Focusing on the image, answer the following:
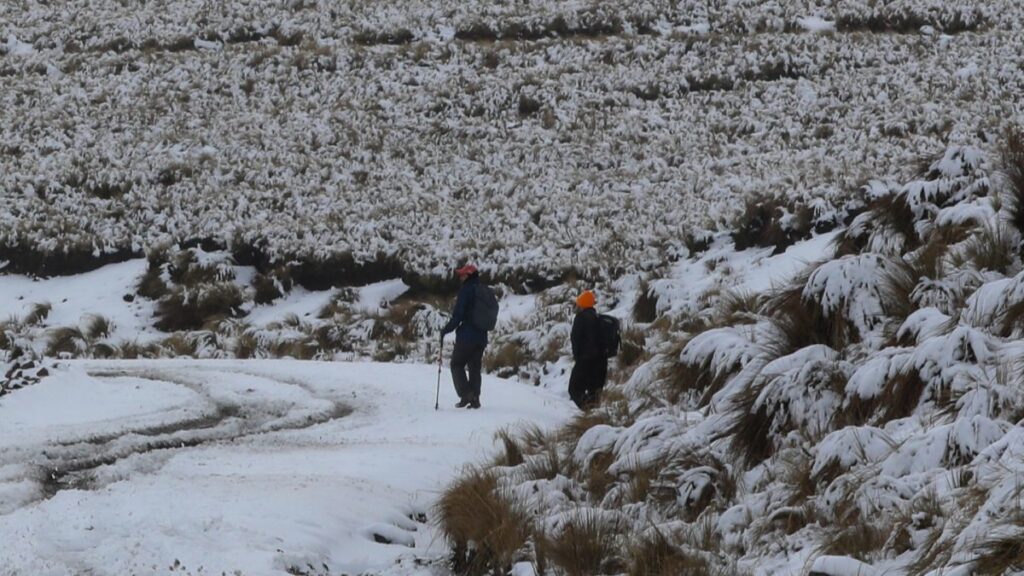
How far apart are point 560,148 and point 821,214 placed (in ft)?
31.4

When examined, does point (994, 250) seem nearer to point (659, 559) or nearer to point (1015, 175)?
point (1015, 175)

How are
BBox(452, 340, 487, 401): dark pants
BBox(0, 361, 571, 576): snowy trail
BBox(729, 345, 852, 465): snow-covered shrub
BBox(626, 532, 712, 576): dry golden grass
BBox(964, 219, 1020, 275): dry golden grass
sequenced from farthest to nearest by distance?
BBox(452, 340, 487, 401): dark pants < BBox(964, 219, 1020, 275): dry golden grass < BBox(729, 345, 852, 465): snow-covered shrub < BBox(0, 361, 571, 576): snowy trail < BBox(626, 532, 712, 576): dry golden grass

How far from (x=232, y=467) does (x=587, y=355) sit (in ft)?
15.9

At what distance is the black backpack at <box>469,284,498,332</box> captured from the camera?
38.4 ft

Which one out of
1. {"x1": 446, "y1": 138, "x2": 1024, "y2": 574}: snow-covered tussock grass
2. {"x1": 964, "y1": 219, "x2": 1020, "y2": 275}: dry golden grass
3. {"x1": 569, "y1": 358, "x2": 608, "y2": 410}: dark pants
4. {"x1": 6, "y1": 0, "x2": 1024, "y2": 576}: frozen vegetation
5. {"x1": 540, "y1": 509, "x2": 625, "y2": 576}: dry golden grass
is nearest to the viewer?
{"x1": 446, "y1": 138, "x2": 1024, "y2": 574}: snow-covered tussock grass

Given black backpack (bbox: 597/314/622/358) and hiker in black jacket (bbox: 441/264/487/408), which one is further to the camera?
black backpack (bbox: 597/314/622/358)

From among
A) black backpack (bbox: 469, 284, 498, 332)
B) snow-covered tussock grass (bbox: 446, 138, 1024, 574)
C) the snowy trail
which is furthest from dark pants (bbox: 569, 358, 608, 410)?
snow-covered tussock grass (bbox: 446, 138, 1024, 574)

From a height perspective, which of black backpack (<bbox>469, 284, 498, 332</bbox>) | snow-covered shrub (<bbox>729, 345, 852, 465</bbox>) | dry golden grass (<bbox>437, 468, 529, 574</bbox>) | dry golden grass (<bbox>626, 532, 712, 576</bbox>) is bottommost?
Answer: black backpack (<bbox>469, 284, 498, 332</bbox>)

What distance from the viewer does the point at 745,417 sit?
21.7 ft

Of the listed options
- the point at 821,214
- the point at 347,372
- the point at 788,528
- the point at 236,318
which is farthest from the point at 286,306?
the point at 788,528

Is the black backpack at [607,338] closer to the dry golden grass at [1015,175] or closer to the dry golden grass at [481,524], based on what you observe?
the dry golden grass at [1015,175]

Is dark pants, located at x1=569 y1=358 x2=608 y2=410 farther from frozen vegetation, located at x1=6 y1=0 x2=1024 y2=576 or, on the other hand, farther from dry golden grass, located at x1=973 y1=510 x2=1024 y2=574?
dry golden grass, located at x1=973 y1=510 x2=1024 y2=574

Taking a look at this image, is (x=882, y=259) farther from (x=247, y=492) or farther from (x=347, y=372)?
(x=347, y=372)

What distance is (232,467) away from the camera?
8.06 meters
